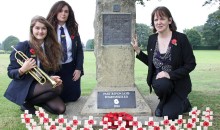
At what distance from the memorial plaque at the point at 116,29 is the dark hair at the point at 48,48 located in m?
0.84

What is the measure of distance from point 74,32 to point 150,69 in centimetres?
159

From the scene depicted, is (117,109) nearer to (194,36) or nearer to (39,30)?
(39,30)

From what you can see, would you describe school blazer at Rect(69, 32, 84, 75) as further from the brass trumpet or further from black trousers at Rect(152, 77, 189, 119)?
black trousers at Rect(152, 77, 189, 119)

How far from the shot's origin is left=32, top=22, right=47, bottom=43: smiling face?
5.78m

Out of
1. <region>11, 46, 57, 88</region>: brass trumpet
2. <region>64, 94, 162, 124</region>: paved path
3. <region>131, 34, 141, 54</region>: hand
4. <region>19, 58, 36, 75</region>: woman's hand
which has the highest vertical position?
<region>131, 34, 141, 54</region>: hand

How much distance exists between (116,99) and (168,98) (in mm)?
885

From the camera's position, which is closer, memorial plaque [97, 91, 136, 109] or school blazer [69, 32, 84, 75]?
memorial plaque [97, 91, 136, 109]

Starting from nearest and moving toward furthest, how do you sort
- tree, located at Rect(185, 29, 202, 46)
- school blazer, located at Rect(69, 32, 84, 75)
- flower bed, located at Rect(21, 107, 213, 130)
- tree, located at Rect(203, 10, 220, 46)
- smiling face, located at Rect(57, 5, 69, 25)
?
flower bed, located at Rect(21, 107, 213, 130), smiling face, located at Rect(57, 5, 69, 25), school blazer, located at Rect(69, 32, 84, 75), tree, located at Rect(185, 29, 202, 46), tree, located at Rect(203, 10, 220, 46)

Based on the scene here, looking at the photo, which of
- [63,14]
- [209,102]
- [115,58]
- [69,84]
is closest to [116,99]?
[115,58]

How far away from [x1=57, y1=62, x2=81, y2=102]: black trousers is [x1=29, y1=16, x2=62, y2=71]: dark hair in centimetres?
61

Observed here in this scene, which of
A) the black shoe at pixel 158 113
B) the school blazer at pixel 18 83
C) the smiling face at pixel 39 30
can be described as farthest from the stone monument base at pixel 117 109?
the smiling face at pixel 39 30

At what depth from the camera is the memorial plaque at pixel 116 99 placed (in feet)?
19.9

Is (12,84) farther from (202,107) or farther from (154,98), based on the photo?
(202,107)

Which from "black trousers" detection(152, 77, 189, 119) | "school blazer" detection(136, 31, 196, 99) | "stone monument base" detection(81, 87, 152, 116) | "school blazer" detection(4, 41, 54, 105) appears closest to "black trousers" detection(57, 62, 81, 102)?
"stone monument base" detection(81, 87, 152, 116)
